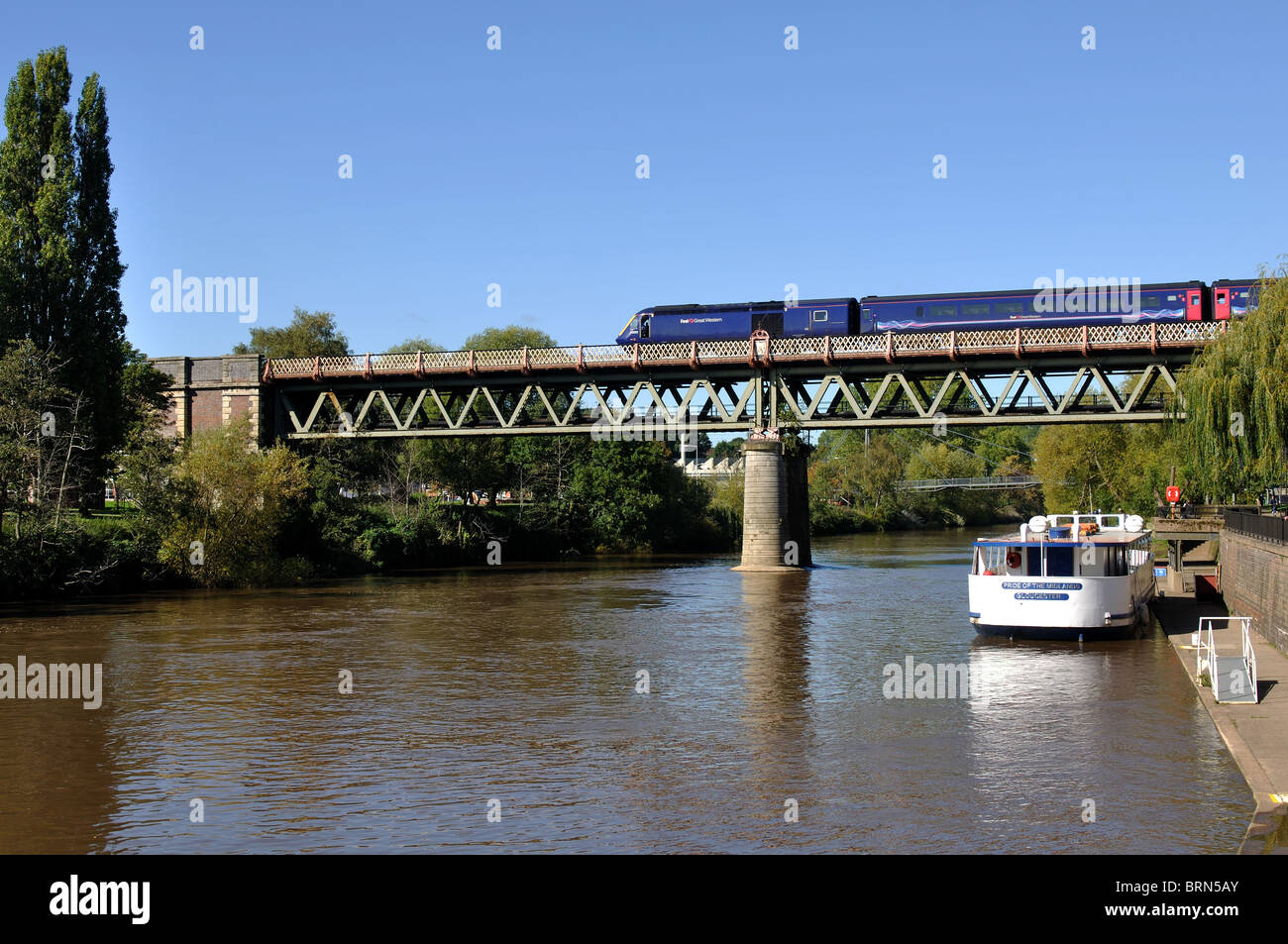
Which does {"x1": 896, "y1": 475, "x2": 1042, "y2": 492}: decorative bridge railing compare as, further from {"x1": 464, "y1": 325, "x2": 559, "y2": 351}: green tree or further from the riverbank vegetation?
{"x1": 464, "y1": 325, "x2": 559, "y2": 351}: green tree

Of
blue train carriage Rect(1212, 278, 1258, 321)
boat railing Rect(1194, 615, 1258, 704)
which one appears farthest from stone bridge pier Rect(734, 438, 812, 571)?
boat railing Rect(1194, 615, 1258, 704)

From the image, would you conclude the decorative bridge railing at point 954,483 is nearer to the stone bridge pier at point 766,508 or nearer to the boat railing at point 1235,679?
the stone bridge pier at point 766,508

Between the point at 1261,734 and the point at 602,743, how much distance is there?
9.57 m

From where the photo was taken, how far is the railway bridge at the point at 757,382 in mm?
51344

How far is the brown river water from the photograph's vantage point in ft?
45.4

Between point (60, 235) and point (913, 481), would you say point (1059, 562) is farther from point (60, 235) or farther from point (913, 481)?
point (913, 481)

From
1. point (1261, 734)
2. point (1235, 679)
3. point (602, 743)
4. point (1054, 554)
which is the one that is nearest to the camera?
point (1261, 734)

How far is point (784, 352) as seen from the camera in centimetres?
5606

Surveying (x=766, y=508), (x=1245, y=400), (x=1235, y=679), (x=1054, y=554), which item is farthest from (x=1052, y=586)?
(x=766, y=508)

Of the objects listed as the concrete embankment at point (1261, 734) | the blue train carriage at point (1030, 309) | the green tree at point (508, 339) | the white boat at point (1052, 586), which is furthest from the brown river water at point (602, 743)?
the green tree at point (508, 339)

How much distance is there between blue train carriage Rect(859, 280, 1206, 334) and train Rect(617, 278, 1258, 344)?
0.04 metres

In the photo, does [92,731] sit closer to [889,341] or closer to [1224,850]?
[1224,850]

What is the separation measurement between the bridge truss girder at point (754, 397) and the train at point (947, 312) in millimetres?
2348

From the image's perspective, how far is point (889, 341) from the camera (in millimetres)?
53750
